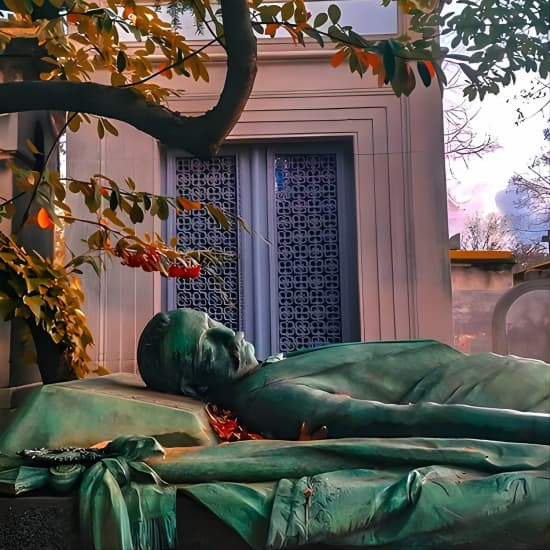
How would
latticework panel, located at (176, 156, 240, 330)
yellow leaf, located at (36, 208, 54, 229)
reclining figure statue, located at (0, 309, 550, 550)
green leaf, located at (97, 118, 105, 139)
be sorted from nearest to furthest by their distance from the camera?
1. reclining figure statue, located at (0, 309, 550, 550)
2. yellow leaf, located at (36, 208, 54, 229)
3. green leaf, located at (97, 118, 105, 139)
4. latticework panel, located at (176, 156, 240, 330)

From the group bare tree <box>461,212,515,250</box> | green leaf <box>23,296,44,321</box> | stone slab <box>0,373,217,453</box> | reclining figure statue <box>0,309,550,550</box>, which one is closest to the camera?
reclining figure statue <box>0,309,550,550</box>

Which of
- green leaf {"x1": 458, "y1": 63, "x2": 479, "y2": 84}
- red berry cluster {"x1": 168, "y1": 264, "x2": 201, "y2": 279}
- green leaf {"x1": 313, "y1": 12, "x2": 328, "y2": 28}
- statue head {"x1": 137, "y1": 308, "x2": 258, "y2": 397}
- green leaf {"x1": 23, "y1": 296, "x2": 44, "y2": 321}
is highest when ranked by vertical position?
green leaf {"x1": 313, "y1": 12, "x2": 328, "y2": 28}

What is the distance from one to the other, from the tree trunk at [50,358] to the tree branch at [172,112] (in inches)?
38.0

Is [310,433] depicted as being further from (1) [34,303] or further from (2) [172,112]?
(1) [34,303]

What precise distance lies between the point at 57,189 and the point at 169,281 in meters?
0.54

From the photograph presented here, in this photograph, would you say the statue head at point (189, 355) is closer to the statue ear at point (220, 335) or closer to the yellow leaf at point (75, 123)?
the statue ear at point (220, 335)

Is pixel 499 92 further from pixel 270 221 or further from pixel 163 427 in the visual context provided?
pixel 163 427

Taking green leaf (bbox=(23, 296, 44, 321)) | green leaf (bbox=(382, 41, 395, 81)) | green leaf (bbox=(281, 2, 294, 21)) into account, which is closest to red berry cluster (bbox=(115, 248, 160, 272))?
green leaf (bbox=(23, 296, 44, 321))

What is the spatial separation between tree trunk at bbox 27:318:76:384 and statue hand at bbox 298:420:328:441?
1.17 m

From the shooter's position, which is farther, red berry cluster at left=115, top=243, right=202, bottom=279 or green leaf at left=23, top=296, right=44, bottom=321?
green leaf at left=23, top=296, right=44, bottom=321

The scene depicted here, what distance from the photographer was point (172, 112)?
1729mm

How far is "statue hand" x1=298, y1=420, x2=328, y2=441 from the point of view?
152 cm

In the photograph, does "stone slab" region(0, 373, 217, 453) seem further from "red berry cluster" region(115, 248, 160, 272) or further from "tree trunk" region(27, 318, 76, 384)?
"tree trunk" region(27, 318, 76, 384)

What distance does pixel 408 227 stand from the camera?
231 cm
